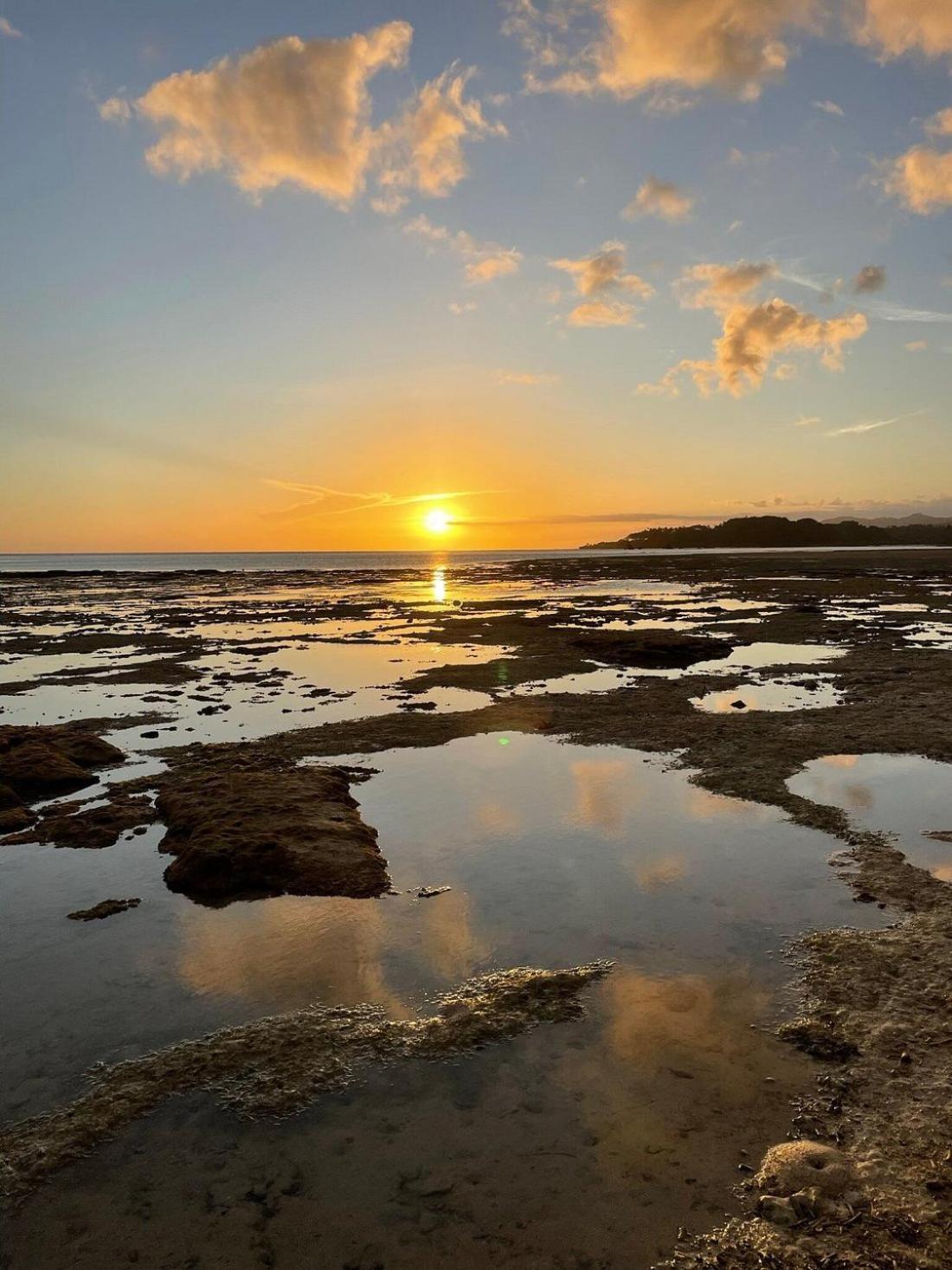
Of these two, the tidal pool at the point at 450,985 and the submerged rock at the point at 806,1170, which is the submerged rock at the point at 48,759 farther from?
the submerged rock at the point at 806,1170

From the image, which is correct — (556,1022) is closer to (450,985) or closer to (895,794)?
(450,985)

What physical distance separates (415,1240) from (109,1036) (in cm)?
343

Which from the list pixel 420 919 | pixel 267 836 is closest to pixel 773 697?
pixel 420 919

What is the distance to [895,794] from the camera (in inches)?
463

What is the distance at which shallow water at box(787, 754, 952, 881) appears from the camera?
9680 mm

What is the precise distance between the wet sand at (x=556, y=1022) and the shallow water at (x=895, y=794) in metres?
0.19

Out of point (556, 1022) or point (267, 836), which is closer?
point (556, 1022)

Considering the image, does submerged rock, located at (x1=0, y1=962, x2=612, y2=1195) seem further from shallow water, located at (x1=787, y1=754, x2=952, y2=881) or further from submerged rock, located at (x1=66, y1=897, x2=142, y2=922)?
shallow water, located at (x1=787, y1=754, x2=952, y2=881)

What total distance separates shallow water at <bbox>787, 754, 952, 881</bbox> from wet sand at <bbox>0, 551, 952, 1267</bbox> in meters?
0.19

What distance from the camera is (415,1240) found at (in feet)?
13.8

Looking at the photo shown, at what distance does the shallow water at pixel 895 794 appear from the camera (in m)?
9.68

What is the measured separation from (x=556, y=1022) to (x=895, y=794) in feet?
27.7

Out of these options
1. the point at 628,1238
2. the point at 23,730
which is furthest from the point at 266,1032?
the point at 23,730

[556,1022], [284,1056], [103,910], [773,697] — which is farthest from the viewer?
[773,697]
